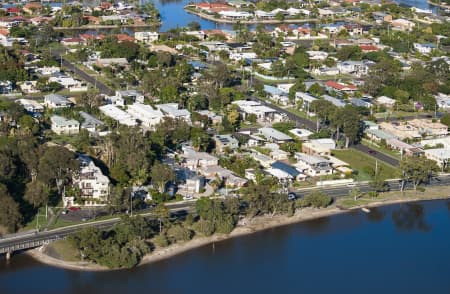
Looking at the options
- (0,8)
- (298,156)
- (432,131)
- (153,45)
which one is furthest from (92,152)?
(0,8)

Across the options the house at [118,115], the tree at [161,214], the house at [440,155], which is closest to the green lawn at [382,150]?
the house at [440,155]

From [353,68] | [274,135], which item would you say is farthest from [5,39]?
[274,135]

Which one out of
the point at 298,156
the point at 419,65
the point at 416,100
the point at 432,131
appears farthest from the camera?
the point at 419,65

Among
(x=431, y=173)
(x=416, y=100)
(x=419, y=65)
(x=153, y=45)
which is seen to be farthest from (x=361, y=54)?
(x=431, y=173)

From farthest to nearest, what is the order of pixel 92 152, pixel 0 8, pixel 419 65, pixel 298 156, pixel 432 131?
pixel 0 8 → pixel 419 65 → pixel 432 131 → pixel 298 156 → pixel 92 152

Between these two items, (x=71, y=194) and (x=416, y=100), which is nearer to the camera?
(x=71, y=194)

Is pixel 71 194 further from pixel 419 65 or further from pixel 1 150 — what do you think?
pixel 419 65

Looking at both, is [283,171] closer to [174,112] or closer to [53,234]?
[174,112]
